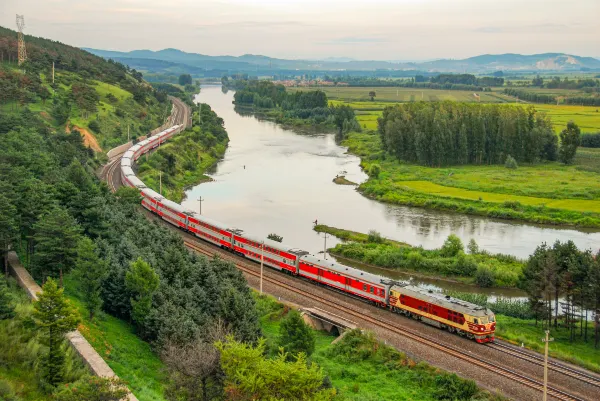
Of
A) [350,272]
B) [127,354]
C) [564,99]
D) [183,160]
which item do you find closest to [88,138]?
[183,160]

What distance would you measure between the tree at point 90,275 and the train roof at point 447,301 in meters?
16.4

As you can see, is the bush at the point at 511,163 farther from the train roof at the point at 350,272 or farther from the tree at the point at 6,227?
the tree at the point at 6,227

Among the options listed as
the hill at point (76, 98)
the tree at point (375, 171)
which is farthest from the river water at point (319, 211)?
the hill at point (76, 98)

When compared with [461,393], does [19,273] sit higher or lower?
higher

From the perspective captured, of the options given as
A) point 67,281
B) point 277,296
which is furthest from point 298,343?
point 67,281

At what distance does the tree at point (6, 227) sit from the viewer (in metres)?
28.5

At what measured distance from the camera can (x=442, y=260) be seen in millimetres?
45250

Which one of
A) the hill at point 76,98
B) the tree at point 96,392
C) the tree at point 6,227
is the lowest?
the tree at point 96,392

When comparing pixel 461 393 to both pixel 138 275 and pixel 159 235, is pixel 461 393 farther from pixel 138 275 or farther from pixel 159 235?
pixel 159 235

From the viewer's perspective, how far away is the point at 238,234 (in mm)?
45094

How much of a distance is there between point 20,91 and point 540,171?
7394 centimetres

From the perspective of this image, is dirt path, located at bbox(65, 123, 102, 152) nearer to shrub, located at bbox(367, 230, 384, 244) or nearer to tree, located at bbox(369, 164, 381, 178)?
tree, located at bbox(369, 164, 381, 178)

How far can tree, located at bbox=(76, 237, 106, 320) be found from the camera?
2636 centimetres

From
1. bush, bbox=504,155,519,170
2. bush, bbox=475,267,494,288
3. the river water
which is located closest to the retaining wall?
the river water
